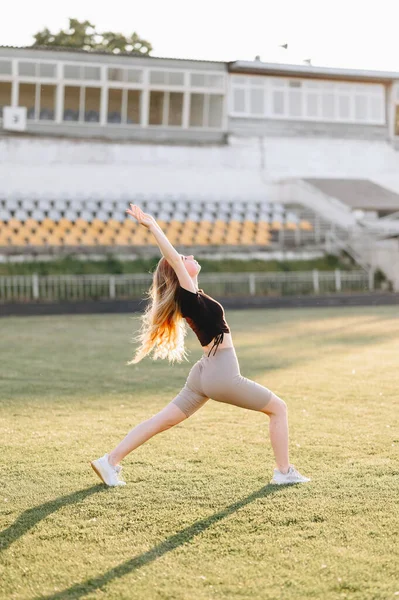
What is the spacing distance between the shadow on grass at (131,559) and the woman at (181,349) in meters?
0.27

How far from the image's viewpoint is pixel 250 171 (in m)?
40.9

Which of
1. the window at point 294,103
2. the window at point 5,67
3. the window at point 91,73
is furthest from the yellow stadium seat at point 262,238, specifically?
the window at point 5,67

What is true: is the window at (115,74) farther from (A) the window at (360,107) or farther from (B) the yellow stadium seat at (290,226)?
→ (A) the window at (360,107)

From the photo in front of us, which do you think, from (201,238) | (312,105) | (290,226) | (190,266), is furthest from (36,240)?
(190,266)

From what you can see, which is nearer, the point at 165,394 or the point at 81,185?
the point at 165,394

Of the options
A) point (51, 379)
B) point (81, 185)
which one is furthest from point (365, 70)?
point (51, 379)

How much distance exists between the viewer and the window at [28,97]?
38219mm

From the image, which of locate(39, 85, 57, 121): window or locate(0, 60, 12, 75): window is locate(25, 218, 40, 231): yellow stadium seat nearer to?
locate(39, 85, 57, 121): window

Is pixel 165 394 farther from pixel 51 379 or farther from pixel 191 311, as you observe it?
pixel 191 311

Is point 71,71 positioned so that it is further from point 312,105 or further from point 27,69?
point 312,105

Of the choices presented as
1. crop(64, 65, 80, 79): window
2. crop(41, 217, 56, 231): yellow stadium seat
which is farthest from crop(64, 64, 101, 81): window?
crop(41, 217, 56, 231): yellow stadium seat

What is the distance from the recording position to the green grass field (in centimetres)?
483

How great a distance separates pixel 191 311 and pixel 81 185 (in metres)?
32.3

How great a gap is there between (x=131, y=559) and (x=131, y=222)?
3044 centimetres
